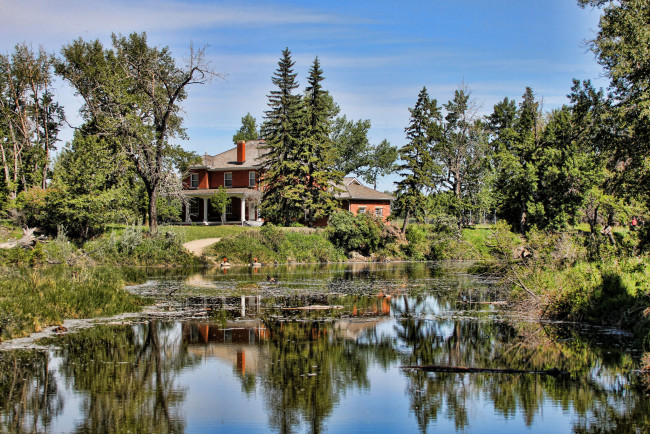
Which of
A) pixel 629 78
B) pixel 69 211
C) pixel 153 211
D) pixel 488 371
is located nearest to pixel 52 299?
pixel 488 371

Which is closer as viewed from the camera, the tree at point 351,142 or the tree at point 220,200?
the tree at point 220,200

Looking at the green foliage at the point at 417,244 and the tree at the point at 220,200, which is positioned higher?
the tree at the point at 220,200

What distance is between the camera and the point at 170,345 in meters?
13.8

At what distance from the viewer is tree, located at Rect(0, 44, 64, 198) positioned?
49.4m

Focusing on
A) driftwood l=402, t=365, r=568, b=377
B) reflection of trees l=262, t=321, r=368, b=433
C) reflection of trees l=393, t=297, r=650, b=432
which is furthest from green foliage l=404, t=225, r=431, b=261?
driftwood l=402, t=365, r=568, b=377

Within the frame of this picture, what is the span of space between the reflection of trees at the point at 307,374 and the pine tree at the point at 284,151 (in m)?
34.2

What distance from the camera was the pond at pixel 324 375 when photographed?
890cm

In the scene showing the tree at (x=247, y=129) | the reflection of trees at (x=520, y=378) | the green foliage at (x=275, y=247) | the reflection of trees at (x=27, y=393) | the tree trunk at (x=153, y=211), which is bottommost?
the reflection of trees at (x=520, y=378)

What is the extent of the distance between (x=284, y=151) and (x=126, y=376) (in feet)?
134

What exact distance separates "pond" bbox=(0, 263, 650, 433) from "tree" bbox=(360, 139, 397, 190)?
6493cm

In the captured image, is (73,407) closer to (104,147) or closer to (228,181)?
(104,147)

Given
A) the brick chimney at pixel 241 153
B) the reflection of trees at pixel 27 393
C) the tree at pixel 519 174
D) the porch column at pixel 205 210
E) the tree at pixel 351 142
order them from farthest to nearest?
the tree at pixel 351 142, the brick chimney at pixel 241 153, the porch column at pixel 205 210, the tree at pixel 519 174, the reflection of trees at pixel 27 393

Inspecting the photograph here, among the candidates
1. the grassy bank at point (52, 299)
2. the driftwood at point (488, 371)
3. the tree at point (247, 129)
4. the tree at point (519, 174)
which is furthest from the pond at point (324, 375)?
the tree at point (247, 129)

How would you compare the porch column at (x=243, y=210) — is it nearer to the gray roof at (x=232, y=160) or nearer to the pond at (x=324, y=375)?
the gray roof at (x=232, y=160)
